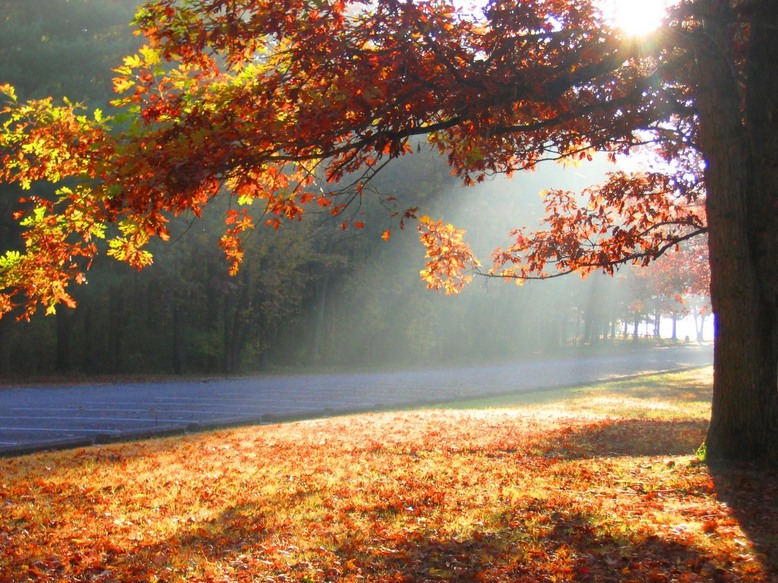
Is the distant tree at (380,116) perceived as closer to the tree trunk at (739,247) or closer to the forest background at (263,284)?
the tree trunk at (739,247)

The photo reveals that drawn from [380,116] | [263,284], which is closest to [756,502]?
[380,116]

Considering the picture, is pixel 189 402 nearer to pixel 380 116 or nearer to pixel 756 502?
pixel 380 116

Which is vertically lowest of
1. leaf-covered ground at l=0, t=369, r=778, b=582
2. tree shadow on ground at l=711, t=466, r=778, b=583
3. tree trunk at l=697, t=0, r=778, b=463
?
leaf-covered ground at l=0, t=369, r=778, b=582

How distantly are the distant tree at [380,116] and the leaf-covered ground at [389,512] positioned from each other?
193cm

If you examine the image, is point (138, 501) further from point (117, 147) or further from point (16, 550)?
point (117, 147)

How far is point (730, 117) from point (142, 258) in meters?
6.40

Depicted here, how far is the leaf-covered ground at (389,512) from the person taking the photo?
561 centimetres

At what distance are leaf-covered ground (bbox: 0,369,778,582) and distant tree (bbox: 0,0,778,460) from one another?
6.33ft

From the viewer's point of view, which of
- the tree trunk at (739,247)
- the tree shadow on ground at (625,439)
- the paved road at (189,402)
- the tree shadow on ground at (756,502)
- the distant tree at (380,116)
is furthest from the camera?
the paved road at (189,402)

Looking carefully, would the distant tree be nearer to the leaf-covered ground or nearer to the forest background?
the leaf-covered ground

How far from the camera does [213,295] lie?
39594mm

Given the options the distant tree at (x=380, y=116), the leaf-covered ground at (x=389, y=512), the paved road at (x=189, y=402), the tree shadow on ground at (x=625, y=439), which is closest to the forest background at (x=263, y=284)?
the paved road at (x=189, y=402)

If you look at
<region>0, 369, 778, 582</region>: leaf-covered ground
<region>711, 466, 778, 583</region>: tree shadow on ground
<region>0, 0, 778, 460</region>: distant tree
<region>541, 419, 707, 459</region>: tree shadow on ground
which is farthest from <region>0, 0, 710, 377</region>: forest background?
<region>711, 466, 778, 583</region>: tree shadow on ground

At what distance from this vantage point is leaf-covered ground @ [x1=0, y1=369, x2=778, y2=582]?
561cm
